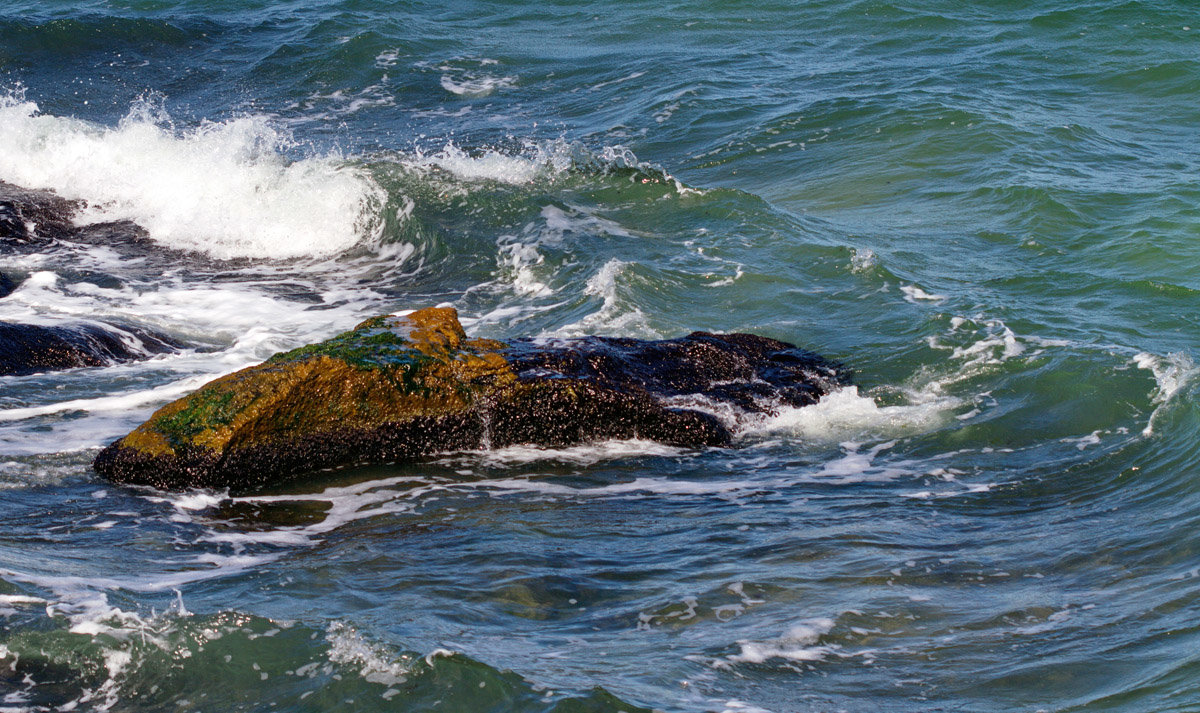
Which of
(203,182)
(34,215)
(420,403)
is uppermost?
(203,182)

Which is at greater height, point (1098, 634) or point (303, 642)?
point (303, 642)

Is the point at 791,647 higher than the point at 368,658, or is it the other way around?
the point at 368,658

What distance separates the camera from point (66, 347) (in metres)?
7.66

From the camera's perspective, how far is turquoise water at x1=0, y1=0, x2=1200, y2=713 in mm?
3910

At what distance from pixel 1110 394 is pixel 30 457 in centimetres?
675

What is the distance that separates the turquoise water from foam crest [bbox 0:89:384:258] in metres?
0.06

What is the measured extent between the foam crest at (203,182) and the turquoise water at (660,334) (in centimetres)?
6

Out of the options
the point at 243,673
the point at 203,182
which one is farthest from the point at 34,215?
the point at 243,673

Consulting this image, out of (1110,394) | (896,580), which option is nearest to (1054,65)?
(1110,394)

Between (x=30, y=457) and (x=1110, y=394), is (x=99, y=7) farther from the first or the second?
(x=1110, y=394)

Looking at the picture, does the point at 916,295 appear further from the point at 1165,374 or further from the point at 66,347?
the point at 66,347

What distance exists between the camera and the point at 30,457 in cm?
586

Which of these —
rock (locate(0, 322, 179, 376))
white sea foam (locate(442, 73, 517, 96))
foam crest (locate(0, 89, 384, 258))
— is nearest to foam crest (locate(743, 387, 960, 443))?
rock (locate(0, 322, 179, 376))

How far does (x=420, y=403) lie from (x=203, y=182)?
27.8ft
